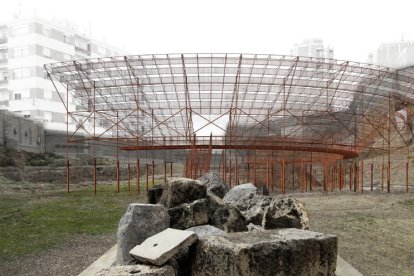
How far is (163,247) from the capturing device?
4.41 m

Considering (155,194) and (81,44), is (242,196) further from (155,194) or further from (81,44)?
(81,44)

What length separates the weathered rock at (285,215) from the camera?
6695mm

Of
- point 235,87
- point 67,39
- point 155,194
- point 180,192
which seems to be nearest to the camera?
point 180,192

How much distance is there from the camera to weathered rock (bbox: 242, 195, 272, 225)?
23.8ft

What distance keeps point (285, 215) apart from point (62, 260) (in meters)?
5.45

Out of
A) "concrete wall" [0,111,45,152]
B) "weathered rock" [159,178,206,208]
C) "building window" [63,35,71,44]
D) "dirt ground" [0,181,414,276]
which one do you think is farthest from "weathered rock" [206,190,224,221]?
"building window" [63,35,71,44]

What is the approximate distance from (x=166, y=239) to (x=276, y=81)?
66.2 ft

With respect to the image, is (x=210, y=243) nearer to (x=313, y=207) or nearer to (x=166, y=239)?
(x=166, y=239)

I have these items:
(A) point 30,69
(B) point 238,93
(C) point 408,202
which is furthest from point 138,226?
(A) point 30,69

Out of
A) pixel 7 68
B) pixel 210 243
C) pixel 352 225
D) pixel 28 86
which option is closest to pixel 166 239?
pixel 210 243

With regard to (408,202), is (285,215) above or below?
above

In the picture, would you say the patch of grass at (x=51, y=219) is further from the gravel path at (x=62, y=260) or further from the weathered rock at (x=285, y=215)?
the weathered rock at (x=285, y=215)

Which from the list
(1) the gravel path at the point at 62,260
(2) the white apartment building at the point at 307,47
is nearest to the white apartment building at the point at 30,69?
(1) the gravel path at the point at 62,260

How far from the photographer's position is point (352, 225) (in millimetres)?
11805
